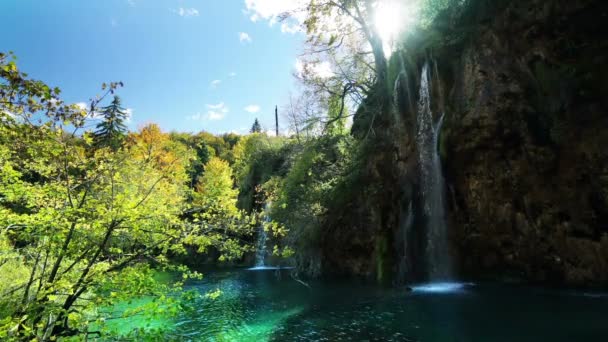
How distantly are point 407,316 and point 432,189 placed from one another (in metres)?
6.94

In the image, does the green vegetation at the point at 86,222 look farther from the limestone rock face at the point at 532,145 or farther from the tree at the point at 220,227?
the limestone rock face at the point at 532,145

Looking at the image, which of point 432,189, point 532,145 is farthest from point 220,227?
point 432,189

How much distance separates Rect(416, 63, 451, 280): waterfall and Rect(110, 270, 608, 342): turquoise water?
1.27m

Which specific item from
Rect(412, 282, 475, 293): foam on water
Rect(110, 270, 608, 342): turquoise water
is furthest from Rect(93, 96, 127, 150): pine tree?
Rect(412, 282, 475, 293): foam on water

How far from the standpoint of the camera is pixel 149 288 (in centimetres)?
418

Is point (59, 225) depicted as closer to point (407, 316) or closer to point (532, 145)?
point (407, 316)

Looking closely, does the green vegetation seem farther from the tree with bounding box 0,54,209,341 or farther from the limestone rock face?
the limestone rock face

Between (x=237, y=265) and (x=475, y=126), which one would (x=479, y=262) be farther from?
(x=237, y=265)

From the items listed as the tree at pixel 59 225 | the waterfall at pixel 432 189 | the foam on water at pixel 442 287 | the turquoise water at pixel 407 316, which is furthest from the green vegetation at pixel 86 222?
the waterfall at pixel 432 189

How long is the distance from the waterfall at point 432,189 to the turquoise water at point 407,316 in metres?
1.27

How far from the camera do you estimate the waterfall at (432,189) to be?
14.6 m

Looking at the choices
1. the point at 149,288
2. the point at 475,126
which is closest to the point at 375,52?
the point at 475,126

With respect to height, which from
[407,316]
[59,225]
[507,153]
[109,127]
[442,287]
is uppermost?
[507,153]

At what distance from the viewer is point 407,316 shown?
9.55m
